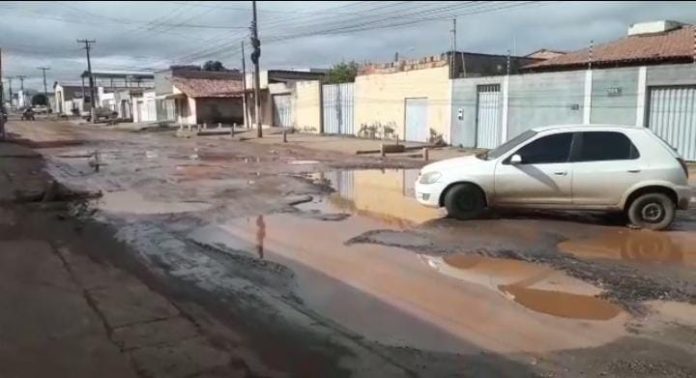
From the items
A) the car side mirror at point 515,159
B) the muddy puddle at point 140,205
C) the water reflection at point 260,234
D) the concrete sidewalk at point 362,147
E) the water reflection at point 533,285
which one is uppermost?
the car side mirror at point 515,159

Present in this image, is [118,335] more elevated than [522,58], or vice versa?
[522,58]

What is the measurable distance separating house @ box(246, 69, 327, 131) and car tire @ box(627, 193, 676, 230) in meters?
32.1

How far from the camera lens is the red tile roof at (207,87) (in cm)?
5572

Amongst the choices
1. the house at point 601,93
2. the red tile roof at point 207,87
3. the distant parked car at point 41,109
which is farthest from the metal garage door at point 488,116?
the distant parked car at point 41,109

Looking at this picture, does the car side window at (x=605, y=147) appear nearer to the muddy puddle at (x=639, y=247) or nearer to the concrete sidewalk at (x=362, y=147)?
the muddy puddle at (x=639, y=247)

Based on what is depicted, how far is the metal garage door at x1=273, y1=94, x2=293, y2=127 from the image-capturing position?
4556 centimetres

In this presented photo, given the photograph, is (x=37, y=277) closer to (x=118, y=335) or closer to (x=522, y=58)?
(x=118, y=335)

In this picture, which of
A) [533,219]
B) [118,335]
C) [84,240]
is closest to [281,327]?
[118,335]

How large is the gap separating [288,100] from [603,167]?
124 ft

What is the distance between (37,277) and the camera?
6523mm

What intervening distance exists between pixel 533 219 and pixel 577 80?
44.4ft

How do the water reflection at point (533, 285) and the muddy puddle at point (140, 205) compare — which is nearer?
the water reflection at point (533, 285)

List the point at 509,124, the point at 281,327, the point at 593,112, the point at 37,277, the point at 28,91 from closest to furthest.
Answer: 1. the point at 281,327
2. the point at 37,277
3. the point at 593,112
4. the point at 509,124
5. the point at 28,91

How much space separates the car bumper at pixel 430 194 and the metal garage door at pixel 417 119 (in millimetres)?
20056
